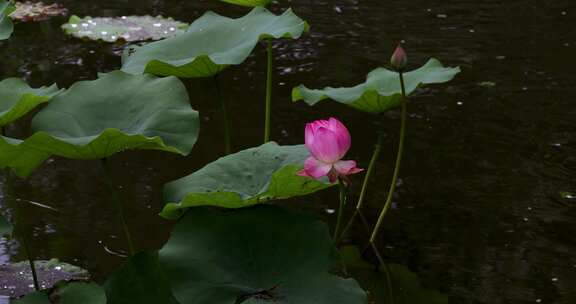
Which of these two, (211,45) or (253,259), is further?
(211,45)

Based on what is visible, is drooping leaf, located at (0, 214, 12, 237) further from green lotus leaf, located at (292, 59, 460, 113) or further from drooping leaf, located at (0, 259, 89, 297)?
green lotus leaf, located at (292, 59, 460, 113)

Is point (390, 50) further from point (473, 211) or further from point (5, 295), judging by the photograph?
point (5, 295)

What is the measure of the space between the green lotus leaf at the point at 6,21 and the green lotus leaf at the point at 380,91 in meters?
0.51

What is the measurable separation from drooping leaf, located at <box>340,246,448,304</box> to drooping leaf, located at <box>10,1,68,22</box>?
2345 millimetres

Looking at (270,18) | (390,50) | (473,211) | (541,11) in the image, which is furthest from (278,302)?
(541,11)

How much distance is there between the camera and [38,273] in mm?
1836

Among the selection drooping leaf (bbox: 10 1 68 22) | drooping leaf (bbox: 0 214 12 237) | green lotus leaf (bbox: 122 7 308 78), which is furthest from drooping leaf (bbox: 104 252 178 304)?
drooping leaf (bbox: 10 1 68 22)

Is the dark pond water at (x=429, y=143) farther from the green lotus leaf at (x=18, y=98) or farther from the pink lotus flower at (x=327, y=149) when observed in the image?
the pink lotus flower at (x=327, y=149)

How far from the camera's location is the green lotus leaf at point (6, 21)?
1.74 m

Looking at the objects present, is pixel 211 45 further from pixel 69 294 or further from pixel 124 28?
pixel 124 28

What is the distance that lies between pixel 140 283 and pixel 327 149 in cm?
34

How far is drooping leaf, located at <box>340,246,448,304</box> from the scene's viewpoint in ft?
5.92

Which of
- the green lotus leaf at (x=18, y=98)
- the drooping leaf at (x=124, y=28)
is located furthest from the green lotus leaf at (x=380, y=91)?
the drooping leaf at (x=124, y=28)

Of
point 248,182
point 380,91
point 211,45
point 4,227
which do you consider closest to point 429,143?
point 380,91
